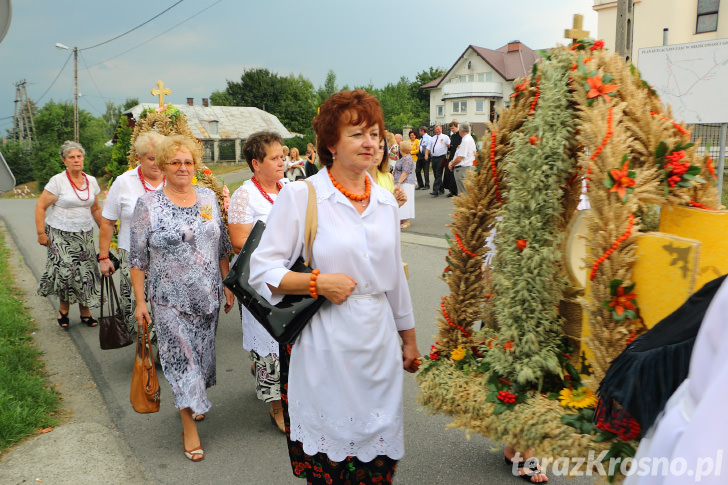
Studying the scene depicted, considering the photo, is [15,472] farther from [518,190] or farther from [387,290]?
[518,190]

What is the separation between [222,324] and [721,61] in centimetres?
→ 761

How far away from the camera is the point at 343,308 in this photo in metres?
2.47

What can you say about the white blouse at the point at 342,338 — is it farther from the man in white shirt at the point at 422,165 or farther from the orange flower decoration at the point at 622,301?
the man in white shirt at the point at 422,165

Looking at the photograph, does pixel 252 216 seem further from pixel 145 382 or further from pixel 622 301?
pixel 622 301

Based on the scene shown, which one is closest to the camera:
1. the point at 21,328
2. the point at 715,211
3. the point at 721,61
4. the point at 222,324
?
the point at 715,211

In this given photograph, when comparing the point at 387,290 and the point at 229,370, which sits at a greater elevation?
the point at 387,290

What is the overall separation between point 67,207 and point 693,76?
8.61 meters

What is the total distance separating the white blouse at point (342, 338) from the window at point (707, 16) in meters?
29.6

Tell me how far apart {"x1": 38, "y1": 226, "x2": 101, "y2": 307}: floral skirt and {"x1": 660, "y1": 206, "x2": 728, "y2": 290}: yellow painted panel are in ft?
21.4

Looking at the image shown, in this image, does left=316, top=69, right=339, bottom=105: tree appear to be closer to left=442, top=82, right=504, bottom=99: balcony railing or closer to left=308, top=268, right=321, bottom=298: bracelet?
left=442, top=82, right=504, bottom=99: balcony railing

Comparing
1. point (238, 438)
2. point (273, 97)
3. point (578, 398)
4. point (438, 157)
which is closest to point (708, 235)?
point (578, 398)

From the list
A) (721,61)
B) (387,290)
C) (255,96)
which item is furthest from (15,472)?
(255,96)

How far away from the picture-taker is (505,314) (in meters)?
2.69

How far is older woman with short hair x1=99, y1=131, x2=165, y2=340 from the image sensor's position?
544cm
